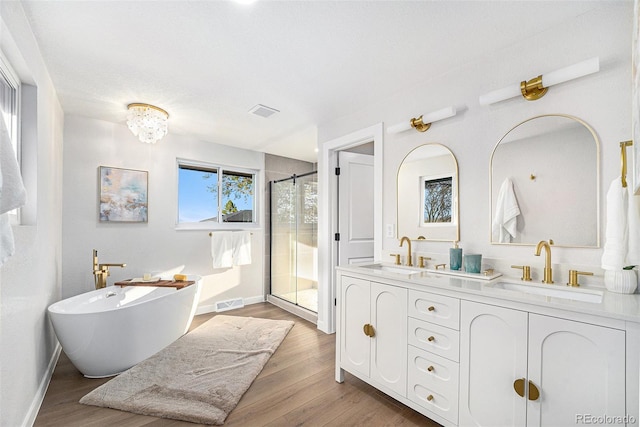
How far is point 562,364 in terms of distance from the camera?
116 centimetres

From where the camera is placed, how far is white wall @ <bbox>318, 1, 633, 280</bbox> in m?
1.42

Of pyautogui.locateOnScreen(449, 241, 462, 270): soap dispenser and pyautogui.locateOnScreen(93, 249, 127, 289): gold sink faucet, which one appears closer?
pyautogui.locateOnScreen(449, 241, 462, 270): soap dispenser

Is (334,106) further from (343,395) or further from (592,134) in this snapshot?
(343,395)

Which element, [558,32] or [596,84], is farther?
[558,32]

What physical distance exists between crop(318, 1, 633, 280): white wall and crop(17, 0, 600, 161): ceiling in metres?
0.09

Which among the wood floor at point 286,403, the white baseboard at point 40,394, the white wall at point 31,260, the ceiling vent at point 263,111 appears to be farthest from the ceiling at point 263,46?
the wood floor at point 286,403

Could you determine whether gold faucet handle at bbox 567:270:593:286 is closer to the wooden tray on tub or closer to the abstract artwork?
the wooden tray on tub

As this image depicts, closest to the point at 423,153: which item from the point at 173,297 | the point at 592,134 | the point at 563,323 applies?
the point at 592,134

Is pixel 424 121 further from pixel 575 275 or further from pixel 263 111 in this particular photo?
pixel 263 111

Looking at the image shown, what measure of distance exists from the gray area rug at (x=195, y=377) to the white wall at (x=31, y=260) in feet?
1.55

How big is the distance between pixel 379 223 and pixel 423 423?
1448 mm

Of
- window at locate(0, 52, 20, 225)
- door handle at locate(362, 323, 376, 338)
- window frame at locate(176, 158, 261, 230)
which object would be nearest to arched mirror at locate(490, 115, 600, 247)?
door handle at locate(362, 323, 376, 338)

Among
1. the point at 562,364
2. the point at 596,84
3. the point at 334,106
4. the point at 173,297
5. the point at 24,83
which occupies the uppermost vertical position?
the point at 334,106

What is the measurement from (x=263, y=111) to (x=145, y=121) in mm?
1068
